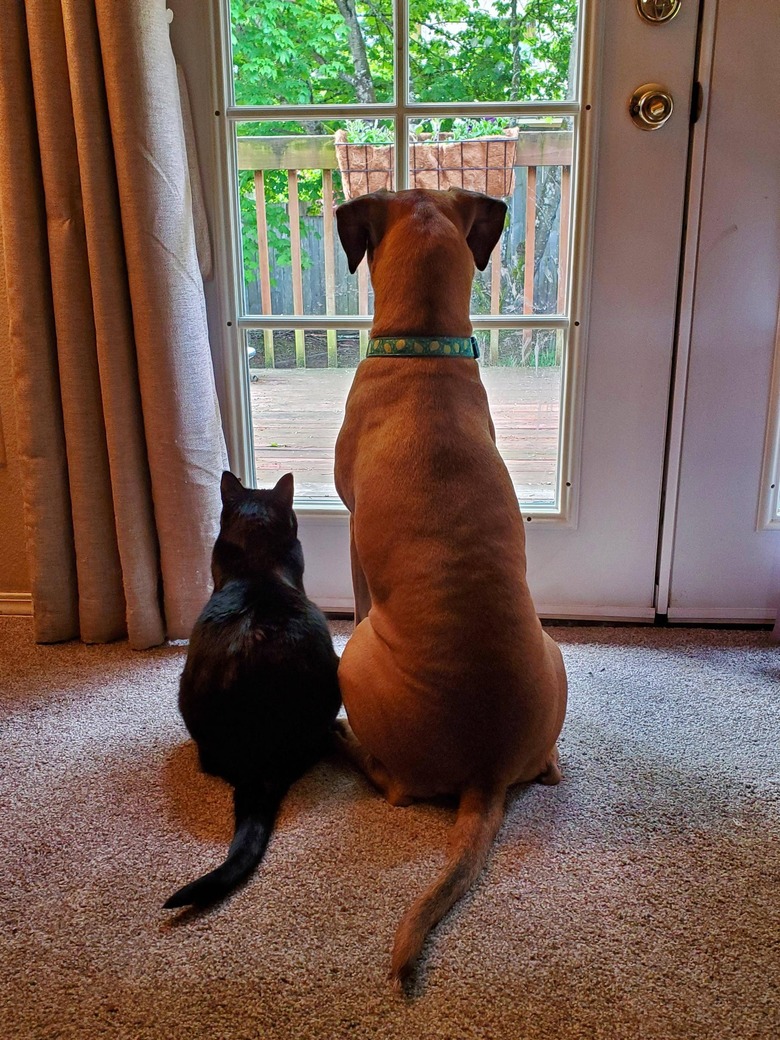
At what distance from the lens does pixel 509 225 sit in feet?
6.08

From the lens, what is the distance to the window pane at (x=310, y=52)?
69.7 inches

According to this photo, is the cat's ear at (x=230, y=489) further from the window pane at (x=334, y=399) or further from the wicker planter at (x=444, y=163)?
the wicker planter at (x=444, y=163)

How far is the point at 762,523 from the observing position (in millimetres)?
1956

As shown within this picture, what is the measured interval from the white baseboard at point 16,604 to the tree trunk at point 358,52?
1528 millimetres

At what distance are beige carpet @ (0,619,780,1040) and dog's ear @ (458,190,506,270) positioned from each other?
3.12 feet

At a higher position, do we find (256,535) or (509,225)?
(509,225)

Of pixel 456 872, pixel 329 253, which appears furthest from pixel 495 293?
pixel 456 872

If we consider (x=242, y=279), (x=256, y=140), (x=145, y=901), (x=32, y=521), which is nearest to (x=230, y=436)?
(x=242, y=279)

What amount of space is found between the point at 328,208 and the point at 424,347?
2.56ft

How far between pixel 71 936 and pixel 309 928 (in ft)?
1.03

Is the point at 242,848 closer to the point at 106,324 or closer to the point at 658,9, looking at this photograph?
the point at 106,324

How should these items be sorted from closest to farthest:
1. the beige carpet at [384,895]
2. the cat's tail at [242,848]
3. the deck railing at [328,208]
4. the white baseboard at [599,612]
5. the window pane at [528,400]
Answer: the beige carpet at [384,895]
the cat's tail at [242,848]
the deck railing at [328,208]
the window pane at [528,400]
the white baseboard at [599,612]

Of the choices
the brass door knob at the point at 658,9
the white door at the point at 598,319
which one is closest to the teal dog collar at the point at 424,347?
the white door at the point at 598,319

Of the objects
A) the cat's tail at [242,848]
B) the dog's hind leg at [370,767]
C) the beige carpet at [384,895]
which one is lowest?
the beige carpet at [384,895]
